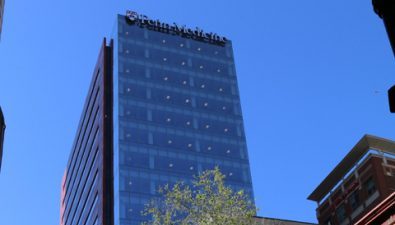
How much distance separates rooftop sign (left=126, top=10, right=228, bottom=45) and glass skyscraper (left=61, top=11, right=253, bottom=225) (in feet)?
0.63

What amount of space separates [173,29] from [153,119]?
2386cm

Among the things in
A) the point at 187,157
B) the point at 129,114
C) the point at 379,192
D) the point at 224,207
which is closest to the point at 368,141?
the point at 379,192

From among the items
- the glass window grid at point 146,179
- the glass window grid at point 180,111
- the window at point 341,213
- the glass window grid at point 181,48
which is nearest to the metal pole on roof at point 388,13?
the window at point 341,213

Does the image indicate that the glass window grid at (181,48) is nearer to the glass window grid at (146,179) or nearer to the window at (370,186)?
the glass window grid at (146,179)

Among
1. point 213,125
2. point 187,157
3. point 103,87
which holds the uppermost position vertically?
point 103,87

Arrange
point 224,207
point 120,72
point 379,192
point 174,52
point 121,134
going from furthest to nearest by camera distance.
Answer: point 174,52 < point 120,72 < point 121,134 < point 379,192 < point 224,207

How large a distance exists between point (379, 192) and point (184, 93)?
164 feet

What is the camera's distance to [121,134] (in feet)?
342

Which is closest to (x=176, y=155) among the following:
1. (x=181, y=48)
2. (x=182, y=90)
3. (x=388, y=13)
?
(x=182, y=90)

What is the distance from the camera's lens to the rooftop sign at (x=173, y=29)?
123 metres

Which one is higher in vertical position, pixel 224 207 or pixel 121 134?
pixel 121 134

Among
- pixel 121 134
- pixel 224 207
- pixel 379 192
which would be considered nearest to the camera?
pixel 224 207

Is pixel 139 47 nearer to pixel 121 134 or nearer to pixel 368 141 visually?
pixel 121 134

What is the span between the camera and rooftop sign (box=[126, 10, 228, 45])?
4845 inches
